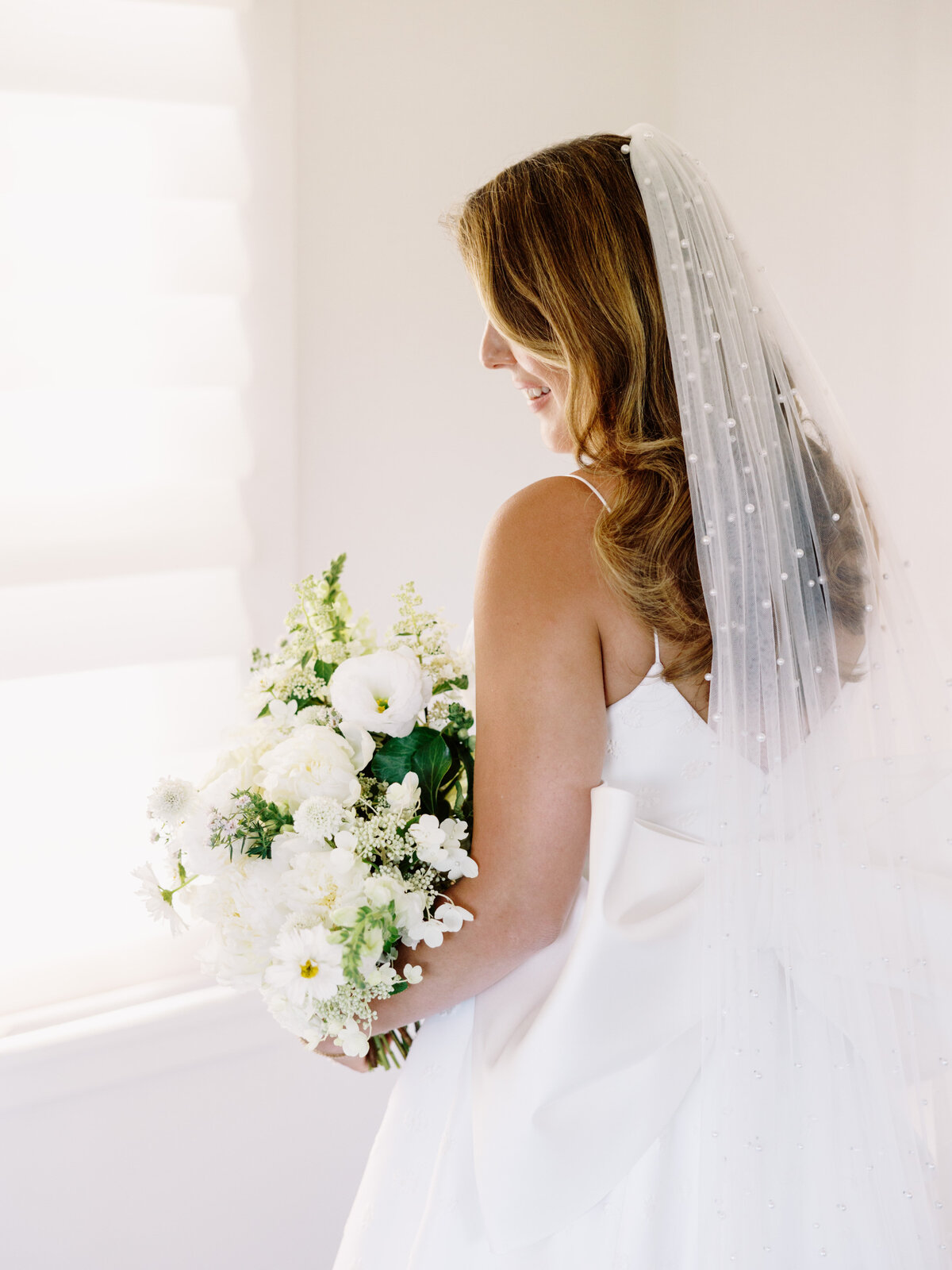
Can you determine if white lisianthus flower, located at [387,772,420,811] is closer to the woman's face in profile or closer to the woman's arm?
the woman's arm

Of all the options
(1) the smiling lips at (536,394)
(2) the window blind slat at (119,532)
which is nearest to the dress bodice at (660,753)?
(1) the smiling lips at (536,394)

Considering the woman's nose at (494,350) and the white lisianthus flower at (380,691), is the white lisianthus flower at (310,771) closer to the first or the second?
the white lisianthus flower at (380,691)

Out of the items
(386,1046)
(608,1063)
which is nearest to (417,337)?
(386,1046)

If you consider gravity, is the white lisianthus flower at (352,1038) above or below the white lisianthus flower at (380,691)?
below

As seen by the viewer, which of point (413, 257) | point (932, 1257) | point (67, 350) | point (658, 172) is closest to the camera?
point (932, 1257)

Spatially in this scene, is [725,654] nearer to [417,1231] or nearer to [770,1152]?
[770,1152]

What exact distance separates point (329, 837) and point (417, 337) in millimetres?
1277

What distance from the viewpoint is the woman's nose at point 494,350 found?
51.1 inches

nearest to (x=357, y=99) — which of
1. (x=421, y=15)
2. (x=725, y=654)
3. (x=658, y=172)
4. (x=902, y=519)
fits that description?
(x=421, y=15)

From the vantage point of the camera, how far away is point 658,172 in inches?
44.2

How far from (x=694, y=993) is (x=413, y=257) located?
1496 millimetres

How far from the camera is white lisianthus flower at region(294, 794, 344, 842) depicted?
1.05 meters

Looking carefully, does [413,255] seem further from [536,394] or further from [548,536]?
[548,536]

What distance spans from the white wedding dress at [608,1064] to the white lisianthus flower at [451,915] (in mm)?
115
